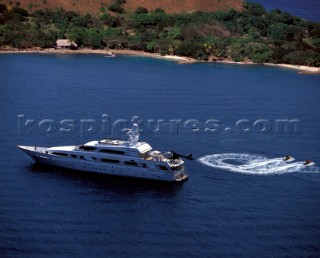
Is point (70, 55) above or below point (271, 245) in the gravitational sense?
above

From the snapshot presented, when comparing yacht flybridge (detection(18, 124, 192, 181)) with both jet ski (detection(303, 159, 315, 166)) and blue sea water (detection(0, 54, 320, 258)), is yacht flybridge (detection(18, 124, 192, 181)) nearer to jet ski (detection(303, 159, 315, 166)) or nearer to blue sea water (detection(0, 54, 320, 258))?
blue sea water (detection(0, 54, 320, 258))

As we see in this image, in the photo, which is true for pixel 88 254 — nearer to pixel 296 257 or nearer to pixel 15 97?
pixel 296 257

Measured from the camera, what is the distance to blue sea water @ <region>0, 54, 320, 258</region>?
6938 cm

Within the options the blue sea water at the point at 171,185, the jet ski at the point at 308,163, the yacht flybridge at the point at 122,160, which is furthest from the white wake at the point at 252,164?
the yacht flybridge at the point at 122,160

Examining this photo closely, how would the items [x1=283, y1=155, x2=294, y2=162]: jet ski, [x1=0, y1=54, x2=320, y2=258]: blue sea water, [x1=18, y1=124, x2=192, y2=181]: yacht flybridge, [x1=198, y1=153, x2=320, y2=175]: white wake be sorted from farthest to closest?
[x1=283, y1=155, x2=294, y2=162]: jet ski, [x1=198, y1=153, x2=320, y2=175]: white wake, [x1=18, y1=124, x2=192, y2=181]: yacht flybridge, [x1=0, y1=54, x2=320, y2=258]: blue sea water

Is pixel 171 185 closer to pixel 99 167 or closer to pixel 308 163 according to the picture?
pixel 99 167

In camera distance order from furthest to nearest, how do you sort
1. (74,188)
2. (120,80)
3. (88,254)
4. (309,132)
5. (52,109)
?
1. (120,80)
2. (52,109)
3. (309,132)
4. (74,188)
5. (88,254)

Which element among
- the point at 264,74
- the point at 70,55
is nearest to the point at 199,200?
the point at 264,74

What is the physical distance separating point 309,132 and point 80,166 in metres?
45.2

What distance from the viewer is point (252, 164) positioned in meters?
95.2

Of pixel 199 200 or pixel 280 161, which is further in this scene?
pixel 280 161

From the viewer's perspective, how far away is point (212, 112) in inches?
4980

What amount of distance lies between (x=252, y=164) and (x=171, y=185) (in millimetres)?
14888

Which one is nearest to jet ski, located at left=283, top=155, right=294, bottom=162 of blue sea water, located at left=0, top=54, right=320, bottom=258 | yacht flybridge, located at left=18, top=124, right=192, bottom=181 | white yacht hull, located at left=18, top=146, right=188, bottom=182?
blue sea water, located at left=0, top=54, right=320, bottom=258
